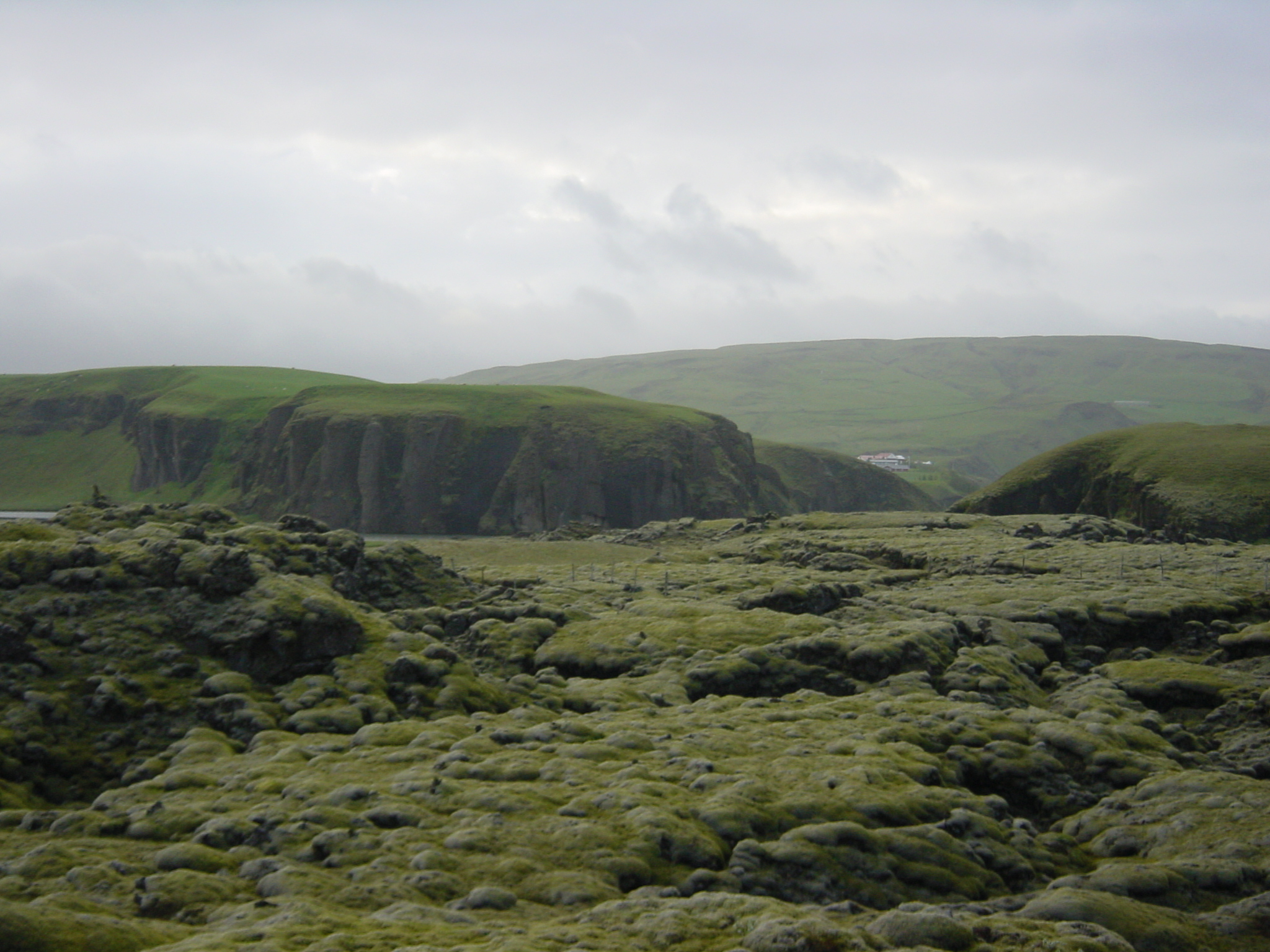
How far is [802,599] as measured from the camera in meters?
75.8

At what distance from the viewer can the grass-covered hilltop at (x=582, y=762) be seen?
2634 centimetres

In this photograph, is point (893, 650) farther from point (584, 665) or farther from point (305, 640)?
point (305, 640)

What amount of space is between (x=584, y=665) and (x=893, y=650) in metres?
18.2

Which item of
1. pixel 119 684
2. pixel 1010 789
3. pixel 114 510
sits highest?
pixel 114 510

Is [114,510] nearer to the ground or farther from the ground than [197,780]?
farther from the ground

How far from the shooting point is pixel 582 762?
3934 centimetres

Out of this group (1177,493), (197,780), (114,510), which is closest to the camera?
(197,780)

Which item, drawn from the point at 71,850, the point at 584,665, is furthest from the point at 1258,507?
the point at 71,850

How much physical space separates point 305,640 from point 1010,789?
109ft

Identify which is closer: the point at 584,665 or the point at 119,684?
the point at 119,684

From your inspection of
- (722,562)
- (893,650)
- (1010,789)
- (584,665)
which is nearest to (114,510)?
(584,665)

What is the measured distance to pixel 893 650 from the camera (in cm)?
5856

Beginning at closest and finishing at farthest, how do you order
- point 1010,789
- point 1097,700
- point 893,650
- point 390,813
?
point 390,813 → point 1010,789 → point 1097,700 → point 893,650

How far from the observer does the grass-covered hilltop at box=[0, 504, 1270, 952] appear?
26344mm
